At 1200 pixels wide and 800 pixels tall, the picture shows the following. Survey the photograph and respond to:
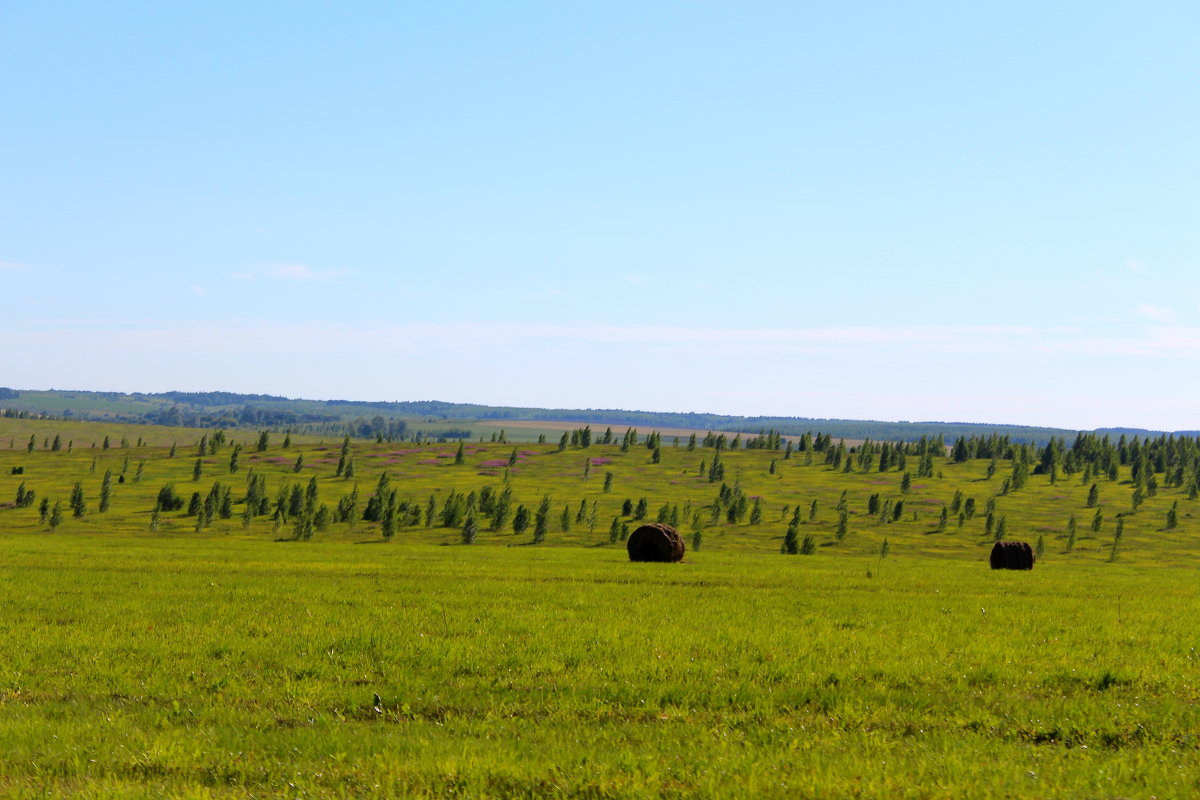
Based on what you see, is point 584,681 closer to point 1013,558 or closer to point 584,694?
point 584,694

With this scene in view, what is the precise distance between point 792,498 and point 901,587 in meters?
110

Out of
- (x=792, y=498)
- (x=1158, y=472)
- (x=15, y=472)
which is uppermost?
(x=1158, y=472)

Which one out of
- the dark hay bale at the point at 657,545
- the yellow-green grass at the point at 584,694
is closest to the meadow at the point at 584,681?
the yellow-green grass at the point at 584,694

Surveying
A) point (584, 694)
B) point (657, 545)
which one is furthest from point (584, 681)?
point (657, 545)

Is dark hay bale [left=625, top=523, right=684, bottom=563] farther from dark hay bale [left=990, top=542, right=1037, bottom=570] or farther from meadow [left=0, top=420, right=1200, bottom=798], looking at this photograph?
dark hay bale [left=990, top=542, right=1037, bottom=570]

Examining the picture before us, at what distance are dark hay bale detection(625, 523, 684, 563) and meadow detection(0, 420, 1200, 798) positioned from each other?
20.4 feet

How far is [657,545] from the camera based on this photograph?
4403cm

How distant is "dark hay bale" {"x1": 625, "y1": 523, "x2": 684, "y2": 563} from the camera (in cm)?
4400

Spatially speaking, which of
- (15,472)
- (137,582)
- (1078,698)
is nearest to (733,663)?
(1078,698)

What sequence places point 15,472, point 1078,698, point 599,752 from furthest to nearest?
1. point 15,472
2. point 1078,698
3. point 599,752

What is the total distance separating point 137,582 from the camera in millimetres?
28797

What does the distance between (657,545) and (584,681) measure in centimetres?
2925

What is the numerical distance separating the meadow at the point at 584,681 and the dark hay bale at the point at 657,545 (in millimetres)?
6215

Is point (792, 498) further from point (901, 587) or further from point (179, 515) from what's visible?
point (901, 587)
